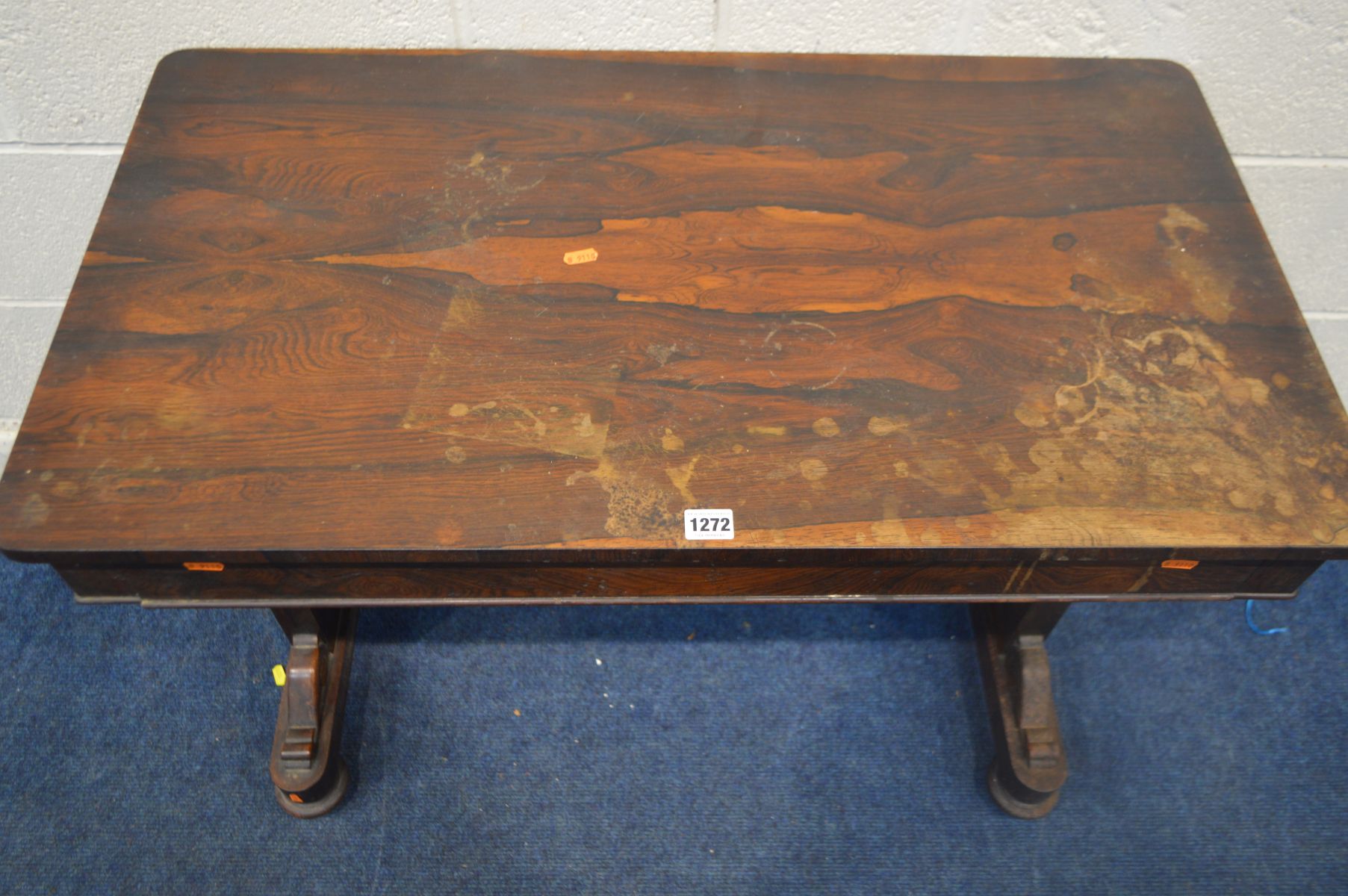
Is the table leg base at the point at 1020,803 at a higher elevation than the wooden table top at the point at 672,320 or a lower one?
lower

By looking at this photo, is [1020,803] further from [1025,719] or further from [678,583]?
[678,583]

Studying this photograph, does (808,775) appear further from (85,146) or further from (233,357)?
(85,146)

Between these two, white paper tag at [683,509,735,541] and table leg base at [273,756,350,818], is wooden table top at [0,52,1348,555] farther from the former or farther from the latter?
table leg base at [273,756,350,818]

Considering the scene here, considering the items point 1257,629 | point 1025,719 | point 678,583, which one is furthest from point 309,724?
point 1257,629

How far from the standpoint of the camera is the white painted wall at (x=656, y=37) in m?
1.07

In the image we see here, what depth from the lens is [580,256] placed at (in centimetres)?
88

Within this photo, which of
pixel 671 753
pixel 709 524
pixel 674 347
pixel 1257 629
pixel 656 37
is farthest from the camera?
pixel 1257 629

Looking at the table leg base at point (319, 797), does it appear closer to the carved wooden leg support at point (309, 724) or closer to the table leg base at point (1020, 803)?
the carved wooden leg support at point (309, 724)

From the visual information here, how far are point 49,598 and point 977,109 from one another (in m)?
1.38

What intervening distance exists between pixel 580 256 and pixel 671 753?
677 mm

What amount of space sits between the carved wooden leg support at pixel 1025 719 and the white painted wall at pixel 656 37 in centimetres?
67

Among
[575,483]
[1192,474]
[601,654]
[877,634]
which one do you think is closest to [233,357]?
[575,483]

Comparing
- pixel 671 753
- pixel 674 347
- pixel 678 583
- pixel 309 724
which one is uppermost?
pixel 674 347

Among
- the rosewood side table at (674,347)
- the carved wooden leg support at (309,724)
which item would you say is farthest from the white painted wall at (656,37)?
the carved wooden leg support at (309,724)
